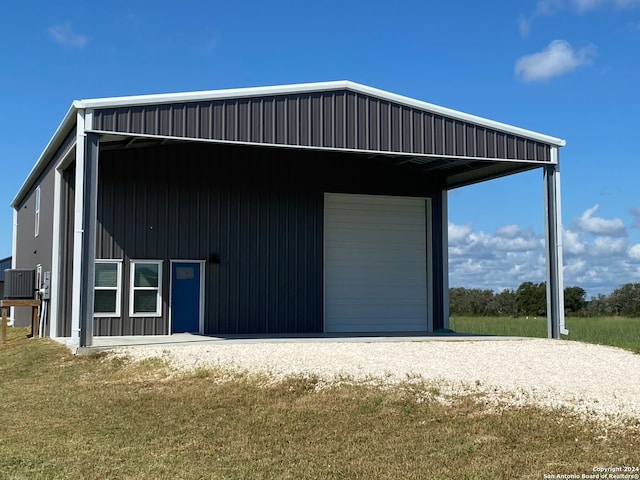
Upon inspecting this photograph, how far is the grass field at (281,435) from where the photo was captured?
7715 millimetres

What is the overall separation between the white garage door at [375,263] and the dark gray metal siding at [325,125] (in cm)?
479

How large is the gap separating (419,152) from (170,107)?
220 inches

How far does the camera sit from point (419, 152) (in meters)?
17.8

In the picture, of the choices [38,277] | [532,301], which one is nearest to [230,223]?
[38,277]

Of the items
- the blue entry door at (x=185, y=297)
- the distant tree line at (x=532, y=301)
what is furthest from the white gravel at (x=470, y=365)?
the distant tree line at (x=532, y=301)

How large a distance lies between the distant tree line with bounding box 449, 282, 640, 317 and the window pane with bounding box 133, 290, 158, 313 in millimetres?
39346

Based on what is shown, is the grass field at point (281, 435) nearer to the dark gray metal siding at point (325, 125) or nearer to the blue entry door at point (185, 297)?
the dark gray metal siding at point (325, 125)

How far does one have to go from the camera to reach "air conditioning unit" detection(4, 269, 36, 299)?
71.6ft

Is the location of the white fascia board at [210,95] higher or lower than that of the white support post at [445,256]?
higher

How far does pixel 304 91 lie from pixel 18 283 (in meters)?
10.3

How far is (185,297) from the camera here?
66.7 feet

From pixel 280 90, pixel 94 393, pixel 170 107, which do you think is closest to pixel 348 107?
pixel 280 90

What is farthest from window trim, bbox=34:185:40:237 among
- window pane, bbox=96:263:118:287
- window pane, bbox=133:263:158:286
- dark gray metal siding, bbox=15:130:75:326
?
window pane, bbox=133:263:158:286

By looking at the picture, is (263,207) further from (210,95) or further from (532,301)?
(532,301)
